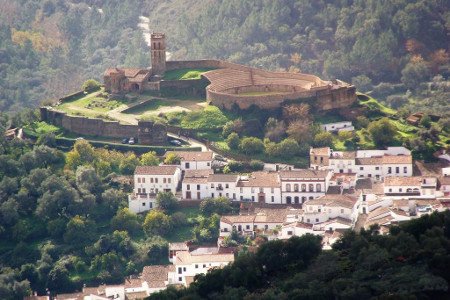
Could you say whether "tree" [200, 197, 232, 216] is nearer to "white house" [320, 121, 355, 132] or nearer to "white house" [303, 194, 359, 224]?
"white house" [303, 194, 359, 224]

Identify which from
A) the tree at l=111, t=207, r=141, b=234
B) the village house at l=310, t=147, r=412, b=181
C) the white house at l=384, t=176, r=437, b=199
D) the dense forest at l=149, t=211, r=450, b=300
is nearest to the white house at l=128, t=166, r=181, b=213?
the tree at l=111, t=207, r=141, b=234

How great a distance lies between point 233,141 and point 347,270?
3241 cm

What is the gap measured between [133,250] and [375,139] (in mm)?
16098

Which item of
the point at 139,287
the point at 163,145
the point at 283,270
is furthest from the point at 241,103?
the point at 283,270

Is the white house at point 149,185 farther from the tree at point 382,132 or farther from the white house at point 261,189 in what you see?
the tree at point 382,132

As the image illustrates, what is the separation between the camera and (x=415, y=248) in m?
60.4

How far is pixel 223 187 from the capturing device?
87.4 m

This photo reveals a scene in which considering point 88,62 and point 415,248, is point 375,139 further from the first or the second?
point 88,62

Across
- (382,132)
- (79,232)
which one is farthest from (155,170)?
(382,132)

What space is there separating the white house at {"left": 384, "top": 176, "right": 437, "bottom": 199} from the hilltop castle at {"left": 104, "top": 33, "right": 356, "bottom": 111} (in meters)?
12.7

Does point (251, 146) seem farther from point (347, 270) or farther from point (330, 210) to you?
point (347, 270)

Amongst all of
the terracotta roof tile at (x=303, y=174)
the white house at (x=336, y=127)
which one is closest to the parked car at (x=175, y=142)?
the white house at (x=336, y=127)

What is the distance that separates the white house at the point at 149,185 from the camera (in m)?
87.9

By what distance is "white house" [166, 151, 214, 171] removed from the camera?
90.0m
